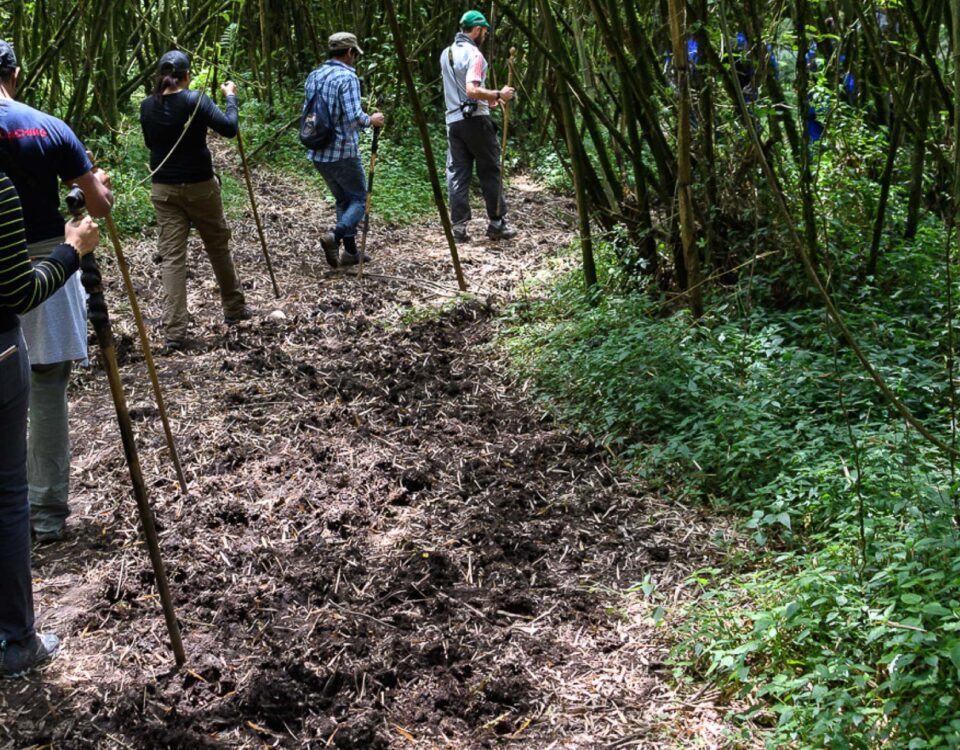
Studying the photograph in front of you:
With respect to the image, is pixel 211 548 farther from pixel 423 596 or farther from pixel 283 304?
pixel 283 304

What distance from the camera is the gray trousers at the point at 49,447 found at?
3871mm

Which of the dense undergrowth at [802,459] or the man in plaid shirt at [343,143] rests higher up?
the man in plaid shirt at [343,143]

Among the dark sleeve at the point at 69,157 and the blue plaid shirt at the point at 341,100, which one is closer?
the dark sleeve at the point at 69,157

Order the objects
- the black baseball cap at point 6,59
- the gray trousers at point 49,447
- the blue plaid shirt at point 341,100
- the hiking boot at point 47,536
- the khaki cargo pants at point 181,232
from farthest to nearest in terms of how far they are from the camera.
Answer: the blue plaid shirt at point 341,100
the khaki cargo pants at point 181,232
the hiking boot at point 47,536
the gray trousers at point 49,447
the black baseball cap at point 6,59

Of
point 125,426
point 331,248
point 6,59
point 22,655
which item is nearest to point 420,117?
point 331,248

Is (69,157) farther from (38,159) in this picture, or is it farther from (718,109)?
(718,109)

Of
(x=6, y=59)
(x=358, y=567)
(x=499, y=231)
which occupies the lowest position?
(x=358, y=567)

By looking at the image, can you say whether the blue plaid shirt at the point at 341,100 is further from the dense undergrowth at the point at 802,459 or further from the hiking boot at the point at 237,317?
the dense undergrowth at the point at 802,459

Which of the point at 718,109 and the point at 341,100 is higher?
the point at 341,100

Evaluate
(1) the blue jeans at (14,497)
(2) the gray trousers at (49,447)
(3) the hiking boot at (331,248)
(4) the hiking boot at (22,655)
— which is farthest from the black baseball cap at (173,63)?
(4) the hiking boot at (22,655)

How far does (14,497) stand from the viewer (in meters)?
3.10

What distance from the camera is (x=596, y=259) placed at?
668cm

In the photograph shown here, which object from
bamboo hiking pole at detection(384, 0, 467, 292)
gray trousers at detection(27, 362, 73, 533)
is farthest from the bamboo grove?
gray trousers at detection(27, 362, 73, 533)

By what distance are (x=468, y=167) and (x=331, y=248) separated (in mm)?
1607
